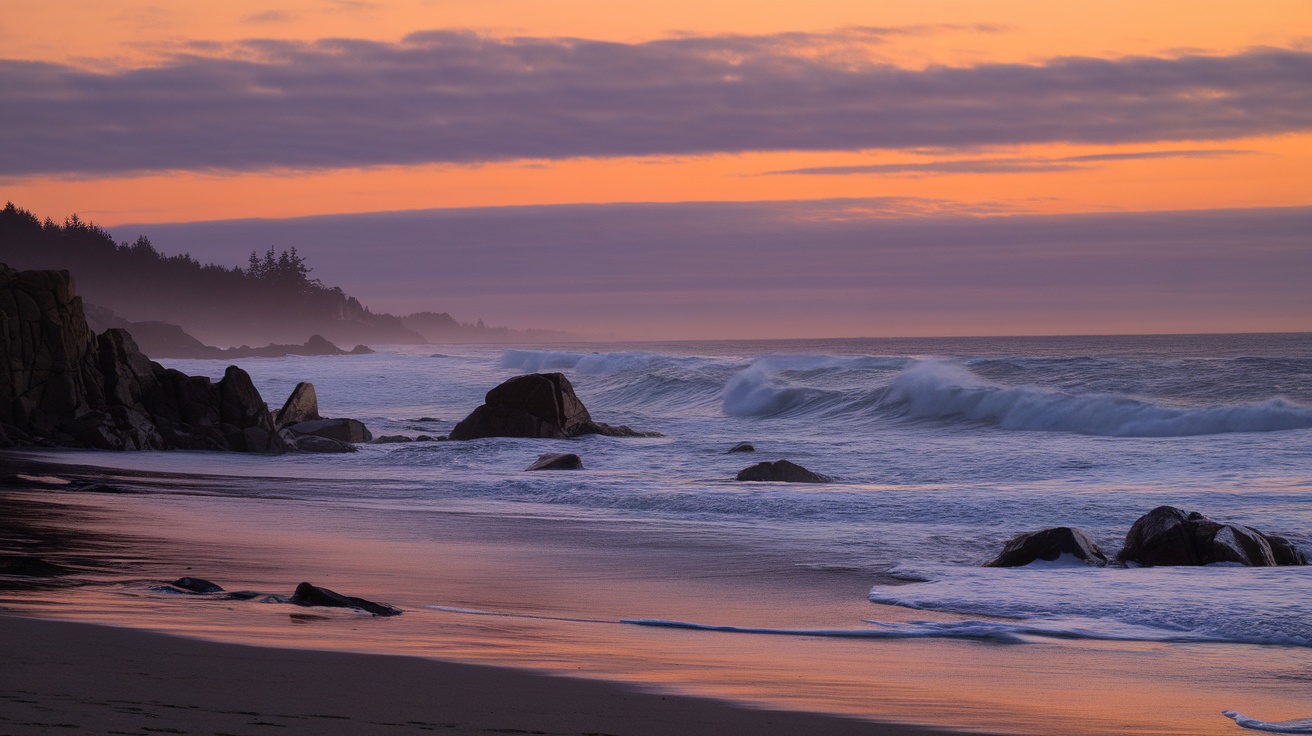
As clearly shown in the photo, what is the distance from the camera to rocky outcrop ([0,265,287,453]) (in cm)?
2166

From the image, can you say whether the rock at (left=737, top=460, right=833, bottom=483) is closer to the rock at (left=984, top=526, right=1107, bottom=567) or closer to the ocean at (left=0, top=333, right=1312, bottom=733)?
the ocean at (left=0, top=333, right=1312, bottom=733)

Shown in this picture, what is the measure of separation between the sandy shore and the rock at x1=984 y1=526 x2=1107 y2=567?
18.7 feet

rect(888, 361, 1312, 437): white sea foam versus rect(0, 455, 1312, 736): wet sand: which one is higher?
rect(888, 361, 1312, 437): white sea foam

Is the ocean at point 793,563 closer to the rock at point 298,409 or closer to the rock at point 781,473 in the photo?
the rock at point 781,473

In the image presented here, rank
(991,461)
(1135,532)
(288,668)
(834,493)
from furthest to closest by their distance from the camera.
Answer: (991,461), (834,493), (1135,532), (288,668)

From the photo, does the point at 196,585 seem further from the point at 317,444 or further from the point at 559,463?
the point at 317,444

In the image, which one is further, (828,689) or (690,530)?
(690,530)

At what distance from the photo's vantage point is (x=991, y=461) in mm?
19375

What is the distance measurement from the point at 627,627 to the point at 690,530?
511 cm

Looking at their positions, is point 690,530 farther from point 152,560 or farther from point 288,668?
point 288,668

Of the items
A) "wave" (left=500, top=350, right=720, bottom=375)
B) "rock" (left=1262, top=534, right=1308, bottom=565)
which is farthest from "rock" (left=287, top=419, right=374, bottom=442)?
"wave" (left=500, top=350, right=720, bottom=375)

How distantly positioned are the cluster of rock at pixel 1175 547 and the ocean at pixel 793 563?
212mm

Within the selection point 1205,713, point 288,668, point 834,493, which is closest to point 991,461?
point 834,493

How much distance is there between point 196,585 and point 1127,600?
20.3 ft
